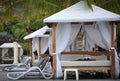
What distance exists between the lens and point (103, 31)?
1385cm

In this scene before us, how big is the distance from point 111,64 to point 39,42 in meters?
8.82

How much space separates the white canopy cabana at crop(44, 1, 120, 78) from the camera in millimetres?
13208

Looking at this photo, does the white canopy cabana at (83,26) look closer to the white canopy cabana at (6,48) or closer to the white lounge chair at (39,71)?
the white lounge chair at (39,71)

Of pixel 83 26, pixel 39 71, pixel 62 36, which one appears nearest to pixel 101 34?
pixel 83 26

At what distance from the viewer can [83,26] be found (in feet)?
47.5

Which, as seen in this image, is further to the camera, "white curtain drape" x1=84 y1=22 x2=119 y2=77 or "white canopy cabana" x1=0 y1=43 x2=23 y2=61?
"white canopy cabana" x1=0 y1=43 x2=23 y2=61

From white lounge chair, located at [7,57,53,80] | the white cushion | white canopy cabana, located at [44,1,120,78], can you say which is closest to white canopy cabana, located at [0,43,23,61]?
white lounge chair, located at [7,57,53,80]

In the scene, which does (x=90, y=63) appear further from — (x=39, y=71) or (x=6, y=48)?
(x=6, y=48)

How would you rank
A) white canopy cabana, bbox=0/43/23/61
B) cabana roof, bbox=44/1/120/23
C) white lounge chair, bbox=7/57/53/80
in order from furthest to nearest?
white canopy cabana, bbox=0/43/23/61 < white lounge chair, bbox=7/57/53/80 < cabana roof, bbox=44/1/120/23

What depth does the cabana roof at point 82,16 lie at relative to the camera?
13.1 m

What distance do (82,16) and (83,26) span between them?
1118 millimetres

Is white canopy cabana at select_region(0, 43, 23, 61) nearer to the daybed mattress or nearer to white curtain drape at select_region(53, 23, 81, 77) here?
white curtain drape at select_region(53, 23, 81, 77)

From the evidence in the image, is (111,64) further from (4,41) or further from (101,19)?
(4,41)

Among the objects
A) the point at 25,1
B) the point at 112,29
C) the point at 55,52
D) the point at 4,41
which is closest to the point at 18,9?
the point at 25,1
